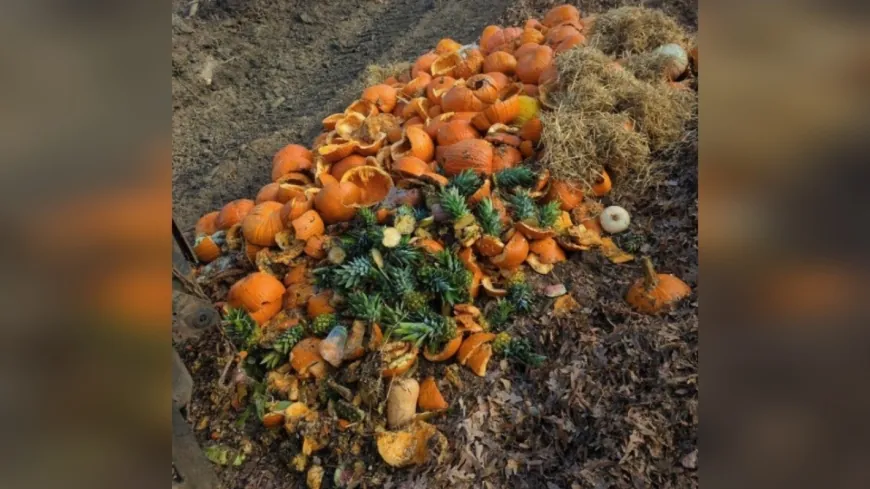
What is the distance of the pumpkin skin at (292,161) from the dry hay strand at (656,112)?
3083 millimetres

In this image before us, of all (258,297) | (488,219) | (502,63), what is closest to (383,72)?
(502,63)

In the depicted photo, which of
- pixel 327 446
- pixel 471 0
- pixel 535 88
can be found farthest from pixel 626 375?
pixel 471 0

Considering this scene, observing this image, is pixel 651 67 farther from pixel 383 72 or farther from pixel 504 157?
pixel 383 72

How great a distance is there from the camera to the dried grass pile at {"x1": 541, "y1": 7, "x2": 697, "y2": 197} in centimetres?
477

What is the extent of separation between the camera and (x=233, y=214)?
5332 millimetres

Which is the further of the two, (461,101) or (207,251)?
(461,101)

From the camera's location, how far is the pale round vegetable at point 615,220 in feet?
15.1

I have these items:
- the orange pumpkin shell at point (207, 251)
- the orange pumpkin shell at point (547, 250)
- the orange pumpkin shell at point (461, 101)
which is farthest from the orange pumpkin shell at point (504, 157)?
the orange pumpkin shell at point (207, 251)
